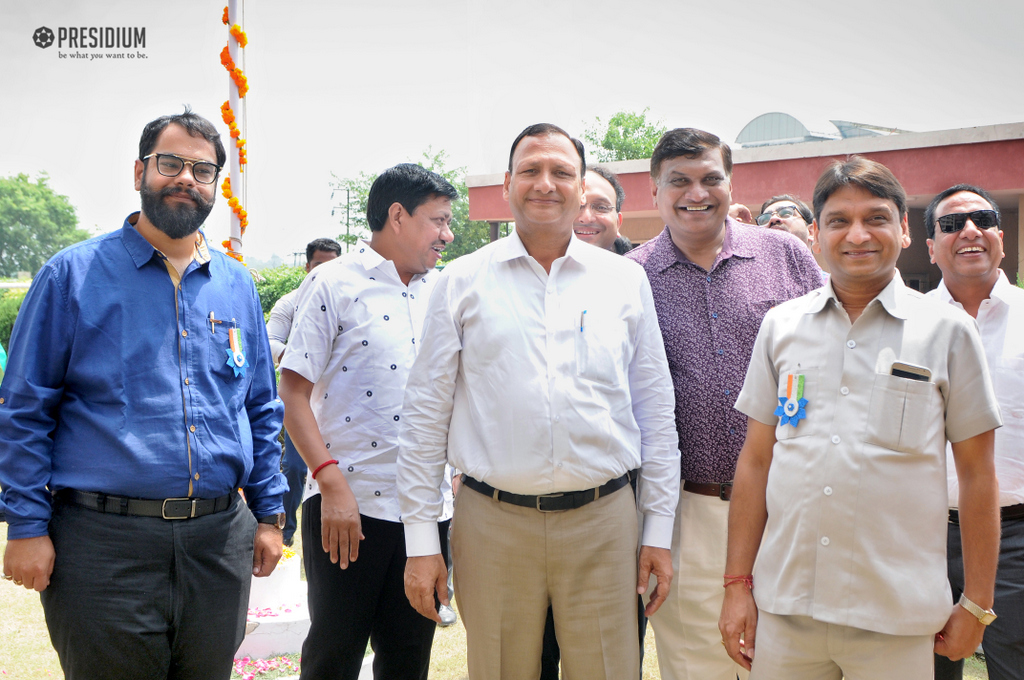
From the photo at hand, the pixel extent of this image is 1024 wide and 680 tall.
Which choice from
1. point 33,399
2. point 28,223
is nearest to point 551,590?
point 33,399

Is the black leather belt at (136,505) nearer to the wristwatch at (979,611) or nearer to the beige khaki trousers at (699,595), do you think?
the beige khaki trousers at (699,595)

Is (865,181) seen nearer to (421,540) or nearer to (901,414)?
(901,414)

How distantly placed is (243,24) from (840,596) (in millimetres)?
4068

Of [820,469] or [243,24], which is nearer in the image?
[820,469]

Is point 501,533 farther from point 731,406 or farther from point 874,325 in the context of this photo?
point 874,325

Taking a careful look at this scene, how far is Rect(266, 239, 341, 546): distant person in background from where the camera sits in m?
5.66

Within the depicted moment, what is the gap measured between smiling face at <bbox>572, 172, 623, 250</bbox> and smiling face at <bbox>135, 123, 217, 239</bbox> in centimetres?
191

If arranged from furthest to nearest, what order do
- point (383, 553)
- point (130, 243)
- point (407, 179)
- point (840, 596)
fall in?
point (407, 179) → point (383, 553) → point (130, 243) → point (840, 596)

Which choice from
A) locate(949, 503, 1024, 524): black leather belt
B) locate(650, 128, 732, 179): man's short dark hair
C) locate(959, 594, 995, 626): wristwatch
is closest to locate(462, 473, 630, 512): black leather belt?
locate(959, 594, 995, 626): wristwatch

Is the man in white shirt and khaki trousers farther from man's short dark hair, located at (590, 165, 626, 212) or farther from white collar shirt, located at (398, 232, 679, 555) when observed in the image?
man's short dark hair, located at (590, 165, 626, 212)

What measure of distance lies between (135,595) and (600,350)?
1561mm

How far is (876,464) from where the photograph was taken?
2.04 m

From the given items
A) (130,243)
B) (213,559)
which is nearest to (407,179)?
(130,243)

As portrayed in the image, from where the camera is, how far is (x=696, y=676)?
279 cm
